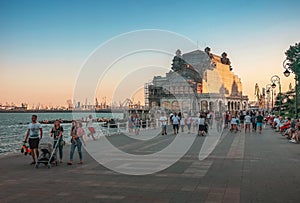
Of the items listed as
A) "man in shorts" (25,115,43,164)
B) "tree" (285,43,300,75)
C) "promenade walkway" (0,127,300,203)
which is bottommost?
"promenade walkway" (0,127,300,203)

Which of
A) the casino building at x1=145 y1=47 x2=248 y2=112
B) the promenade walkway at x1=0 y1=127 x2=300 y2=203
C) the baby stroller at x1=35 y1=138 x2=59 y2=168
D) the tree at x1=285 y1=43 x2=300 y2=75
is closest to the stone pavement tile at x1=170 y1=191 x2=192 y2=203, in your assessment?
the promenade walkway at x1=0 y1=127 x2=300 y2=203

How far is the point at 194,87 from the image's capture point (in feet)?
307

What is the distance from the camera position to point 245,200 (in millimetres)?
7082

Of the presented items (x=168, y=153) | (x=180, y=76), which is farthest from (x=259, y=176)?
(x=180, y=76)

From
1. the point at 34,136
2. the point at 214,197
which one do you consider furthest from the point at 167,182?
the point at 34,136

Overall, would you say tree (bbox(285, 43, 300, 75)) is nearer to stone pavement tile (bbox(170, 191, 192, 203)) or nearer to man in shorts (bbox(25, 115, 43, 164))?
man in shorts (bbox(25, 115, 43, 164))

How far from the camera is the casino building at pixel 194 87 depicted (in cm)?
8925

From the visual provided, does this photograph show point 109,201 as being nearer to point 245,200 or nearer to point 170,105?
point 245,200

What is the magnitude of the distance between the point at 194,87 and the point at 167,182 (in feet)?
280

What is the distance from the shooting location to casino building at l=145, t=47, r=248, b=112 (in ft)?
293

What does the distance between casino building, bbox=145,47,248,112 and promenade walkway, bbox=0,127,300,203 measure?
67424 mm

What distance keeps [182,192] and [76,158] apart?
672 cm

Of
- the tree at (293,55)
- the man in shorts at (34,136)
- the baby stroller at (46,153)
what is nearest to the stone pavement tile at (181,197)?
the baby stroller at (46,153)

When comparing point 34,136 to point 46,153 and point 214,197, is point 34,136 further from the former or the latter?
point 214,197
